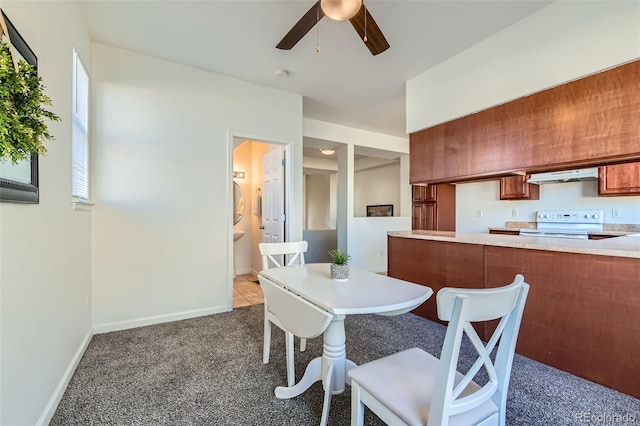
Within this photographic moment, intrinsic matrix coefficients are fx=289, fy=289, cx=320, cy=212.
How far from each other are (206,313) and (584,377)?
3170mm

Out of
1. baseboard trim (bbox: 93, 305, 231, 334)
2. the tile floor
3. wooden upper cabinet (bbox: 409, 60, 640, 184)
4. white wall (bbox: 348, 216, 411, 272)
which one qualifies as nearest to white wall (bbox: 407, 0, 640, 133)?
wooden upper cabinet (bbox: 409, 60, 640, 184)

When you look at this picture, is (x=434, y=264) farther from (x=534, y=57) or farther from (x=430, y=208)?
(x=534, y=57)

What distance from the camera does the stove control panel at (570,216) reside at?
131 inches

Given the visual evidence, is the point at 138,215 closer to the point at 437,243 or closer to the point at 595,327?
the point at 437,243

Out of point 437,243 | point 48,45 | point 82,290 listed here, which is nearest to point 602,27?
point 437,243

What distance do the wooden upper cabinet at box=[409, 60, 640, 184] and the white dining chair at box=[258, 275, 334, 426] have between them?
7.36 ft

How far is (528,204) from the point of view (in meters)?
3.94

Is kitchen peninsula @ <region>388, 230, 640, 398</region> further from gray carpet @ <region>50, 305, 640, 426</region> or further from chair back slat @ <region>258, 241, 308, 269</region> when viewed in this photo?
chair back slat @ <region>258, 241, 308, 269</region>

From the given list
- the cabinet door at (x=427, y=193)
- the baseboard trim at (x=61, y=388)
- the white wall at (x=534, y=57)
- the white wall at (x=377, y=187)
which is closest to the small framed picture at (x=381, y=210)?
the white wall at (x=377, y=187)

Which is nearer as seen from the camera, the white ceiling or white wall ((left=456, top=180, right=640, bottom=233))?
the white ceiling

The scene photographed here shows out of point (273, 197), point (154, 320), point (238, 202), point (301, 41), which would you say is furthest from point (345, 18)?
point (238, 202)

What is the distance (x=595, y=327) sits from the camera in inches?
72.2

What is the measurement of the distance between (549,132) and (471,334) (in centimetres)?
A: 219

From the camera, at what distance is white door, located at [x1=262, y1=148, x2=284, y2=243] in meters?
3.76
